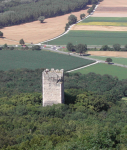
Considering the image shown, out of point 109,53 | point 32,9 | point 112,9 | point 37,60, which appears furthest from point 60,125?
point 112,9

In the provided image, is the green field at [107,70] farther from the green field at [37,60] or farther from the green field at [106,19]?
the green field at [106,19]

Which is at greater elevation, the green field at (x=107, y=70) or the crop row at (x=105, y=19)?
the crop row at (x=105, y=19)

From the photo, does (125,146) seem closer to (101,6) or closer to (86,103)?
(86,103)

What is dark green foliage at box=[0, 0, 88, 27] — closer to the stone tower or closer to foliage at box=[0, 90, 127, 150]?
foliage at box=[0, 90, 127, 150]

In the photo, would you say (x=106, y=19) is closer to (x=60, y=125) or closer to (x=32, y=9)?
(x=32, y=9)

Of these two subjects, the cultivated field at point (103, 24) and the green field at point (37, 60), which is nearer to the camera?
the green field at point (37, 60)

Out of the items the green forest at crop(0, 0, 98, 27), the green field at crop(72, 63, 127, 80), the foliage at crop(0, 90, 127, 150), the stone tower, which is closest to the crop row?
the green forest at crop(0, 0, 98, 27)

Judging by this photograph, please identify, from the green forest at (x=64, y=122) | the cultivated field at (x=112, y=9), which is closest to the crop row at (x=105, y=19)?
the cultivated field at (x=112, y=9)
